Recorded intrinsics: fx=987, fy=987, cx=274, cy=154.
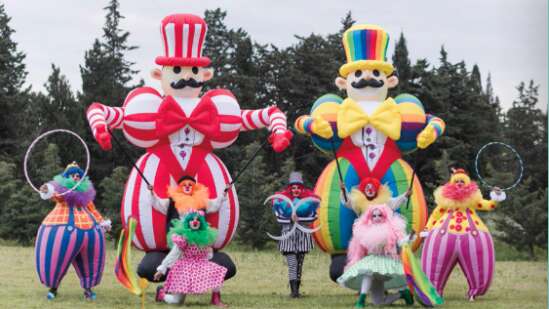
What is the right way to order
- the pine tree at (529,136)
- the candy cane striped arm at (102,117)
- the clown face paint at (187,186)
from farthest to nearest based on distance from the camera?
the pine tree at (529,136), the clown face paint at (187,186), the candy cane striped arm at (102,117)

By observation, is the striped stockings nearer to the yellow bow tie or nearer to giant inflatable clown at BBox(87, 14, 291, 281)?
giant inflatable clown at BBox(87, 14, 291, 281)

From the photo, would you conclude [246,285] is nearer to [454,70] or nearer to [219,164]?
[219,164]

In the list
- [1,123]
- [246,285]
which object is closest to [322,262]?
[246,285]

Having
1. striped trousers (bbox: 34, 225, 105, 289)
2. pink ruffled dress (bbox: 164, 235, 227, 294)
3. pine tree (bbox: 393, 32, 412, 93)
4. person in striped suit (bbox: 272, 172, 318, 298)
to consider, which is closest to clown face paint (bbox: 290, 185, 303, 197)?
person in striped suit (bbox: 272, 172, 318, 298)

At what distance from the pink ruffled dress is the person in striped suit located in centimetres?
136

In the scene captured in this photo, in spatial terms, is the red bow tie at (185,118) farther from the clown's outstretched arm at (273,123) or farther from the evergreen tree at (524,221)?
the evergreen tree at (524,221)

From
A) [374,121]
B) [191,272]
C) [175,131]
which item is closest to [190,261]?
[191,272]

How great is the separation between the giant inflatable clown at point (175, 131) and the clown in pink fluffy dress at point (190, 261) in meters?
0.46

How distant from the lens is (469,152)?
2553 centimetres

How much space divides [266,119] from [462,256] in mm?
2809

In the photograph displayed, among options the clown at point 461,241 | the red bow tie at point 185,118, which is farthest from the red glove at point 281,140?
the clown at point 461,241

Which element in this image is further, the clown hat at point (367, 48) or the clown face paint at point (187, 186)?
the clown hat at point (367, 48)

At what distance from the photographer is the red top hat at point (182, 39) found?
11.4m

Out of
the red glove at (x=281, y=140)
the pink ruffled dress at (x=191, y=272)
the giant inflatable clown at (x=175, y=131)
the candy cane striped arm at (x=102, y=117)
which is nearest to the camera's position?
the pink ruffled dress at (x=191, y=272)
